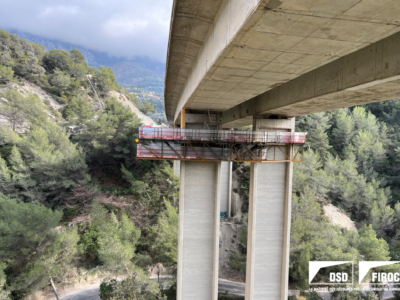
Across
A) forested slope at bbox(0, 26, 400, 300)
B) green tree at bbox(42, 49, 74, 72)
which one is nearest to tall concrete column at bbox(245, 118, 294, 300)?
forested slope at bbox(0, 26, 400, 300)

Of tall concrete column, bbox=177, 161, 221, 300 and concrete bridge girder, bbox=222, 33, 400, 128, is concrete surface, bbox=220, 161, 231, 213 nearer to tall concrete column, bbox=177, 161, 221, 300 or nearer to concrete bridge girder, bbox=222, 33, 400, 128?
tall concrete column, bbox=177, 161, 221, 300

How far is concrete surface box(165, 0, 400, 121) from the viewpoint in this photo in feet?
7.64

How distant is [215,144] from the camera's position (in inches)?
449

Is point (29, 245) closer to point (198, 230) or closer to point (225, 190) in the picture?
point (198, 230)

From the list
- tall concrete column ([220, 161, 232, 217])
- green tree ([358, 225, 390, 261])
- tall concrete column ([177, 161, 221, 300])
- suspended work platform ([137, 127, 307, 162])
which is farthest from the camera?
tall concrete column ([220, 161, 232, 217])

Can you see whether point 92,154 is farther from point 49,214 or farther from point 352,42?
point 352,42

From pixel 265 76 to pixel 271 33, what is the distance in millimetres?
2022

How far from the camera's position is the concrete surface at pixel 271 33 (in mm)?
2330

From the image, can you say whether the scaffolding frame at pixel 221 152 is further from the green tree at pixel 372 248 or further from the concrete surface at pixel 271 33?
the green tree at pixel 372 248

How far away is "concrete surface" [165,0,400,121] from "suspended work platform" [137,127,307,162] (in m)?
4.49

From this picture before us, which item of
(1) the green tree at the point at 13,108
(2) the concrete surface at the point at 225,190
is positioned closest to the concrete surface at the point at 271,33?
(2) the concrete surface at the point at 225,190

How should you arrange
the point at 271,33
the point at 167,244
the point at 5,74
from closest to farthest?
the point at 271,33
the point at 167,244
the point at 5,74

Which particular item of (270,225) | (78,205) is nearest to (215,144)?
(270,225)

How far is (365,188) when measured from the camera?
71.6ft
